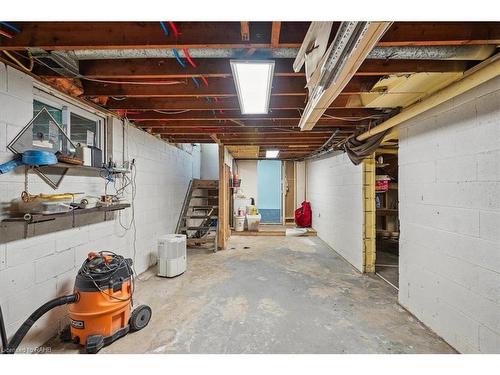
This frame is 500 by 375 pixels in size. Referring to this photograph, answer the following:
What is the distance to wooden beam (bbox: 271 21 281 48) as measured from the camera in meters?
1.25

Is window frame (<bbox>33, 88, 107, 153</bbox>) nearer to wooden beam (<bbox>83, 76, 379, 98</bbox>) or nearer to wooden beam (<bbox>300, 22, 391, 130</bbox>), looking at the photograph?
wooden beam (<bbox>83, 76, 379, 98</bbox>)

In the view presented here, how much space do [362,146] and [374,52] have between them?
6.48 feet

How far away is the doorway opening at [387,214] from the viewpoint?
3785 mm

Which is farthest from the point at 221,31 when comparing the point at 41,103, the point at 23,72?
the point at 41,103

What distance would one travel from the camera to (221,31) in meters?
1.43

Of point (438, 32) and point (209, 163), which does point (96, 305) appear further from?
point (209, 163)

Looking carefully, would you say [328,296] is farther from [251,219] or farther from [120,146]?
[251,219]

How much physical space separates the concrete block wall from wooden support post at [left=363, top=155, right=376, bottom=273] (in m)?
3.43

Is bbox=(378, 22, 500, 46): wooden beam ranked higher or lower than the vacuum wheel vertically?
higher

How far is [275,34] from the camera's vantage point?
1316 mm

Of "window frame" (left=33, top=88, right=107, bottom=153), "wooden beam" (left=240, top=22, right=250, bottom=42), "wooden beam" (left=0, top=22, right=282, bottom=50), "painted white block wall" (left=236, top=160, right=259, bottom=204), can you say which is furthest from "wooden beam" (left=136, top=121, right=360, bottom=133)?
"painted white block wall" (left=236, top=160, right=259, bottom=204)

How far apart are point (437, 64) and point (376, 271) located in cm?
300

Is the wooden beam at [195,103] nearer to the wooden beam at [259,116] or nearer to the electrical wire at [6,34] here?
the wooden beam at [259,116]

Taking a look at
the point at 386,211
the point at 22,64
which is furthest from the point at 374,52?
the point at 386,211
